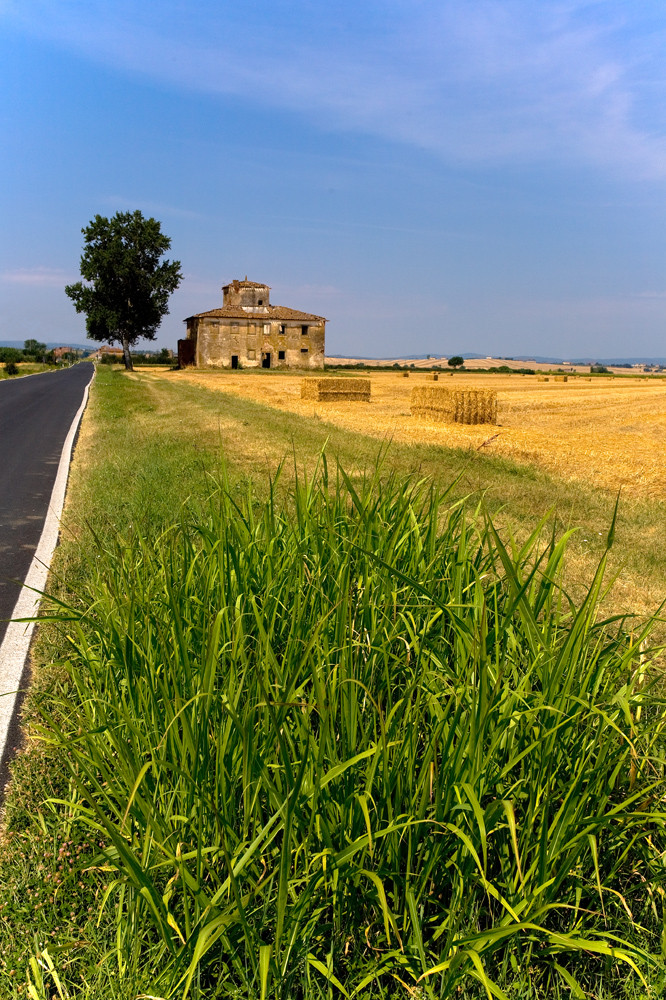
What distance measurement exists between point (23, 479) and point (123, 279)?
54.8 m

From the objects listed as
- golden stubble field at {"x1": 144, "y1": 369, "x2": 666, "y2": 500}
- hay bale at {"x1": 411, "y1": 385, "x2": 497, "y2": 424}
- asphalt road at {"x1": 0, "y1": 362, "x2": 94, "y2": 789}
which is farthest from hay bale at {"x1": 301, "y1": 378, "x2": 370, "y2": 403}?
asphalt road at {"x1": 0, "y1": 362, "x2": 94, "y2": 789}

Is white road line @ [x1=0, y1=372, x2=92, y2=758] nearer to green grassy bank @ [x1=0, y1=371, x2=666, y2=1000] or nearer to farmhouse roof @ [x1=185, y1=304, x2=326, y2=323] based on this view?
green grassy bank @ [x1=0, y1=371, x2=666, y2=1000]

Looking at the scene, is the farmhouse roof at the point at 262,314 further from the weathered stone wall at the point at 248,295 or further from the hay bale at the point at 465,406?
the hay bale at the point at 465,406

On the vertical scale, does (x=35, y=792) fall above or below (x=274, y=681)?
below

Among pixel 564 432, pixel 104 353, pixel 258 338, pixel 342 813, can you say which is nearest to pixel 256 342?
pixel 258 338

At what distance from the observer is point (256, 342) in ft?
230

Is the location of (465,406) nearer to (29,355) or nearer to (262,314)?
(262,314)

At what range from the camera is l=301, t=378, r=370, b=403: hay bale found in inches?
1085

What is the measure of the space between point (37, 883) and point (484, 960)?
1.50 metres

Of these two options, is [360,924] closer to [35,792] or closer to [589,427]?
[35,792]

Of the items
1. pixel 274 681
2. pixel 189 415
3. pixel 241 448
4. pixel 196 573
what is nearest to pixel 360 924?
pixel 274 681

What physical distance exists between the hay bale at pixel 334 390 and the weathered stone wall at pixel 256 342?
4276 cm

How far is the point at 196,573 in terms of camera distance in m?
3.39

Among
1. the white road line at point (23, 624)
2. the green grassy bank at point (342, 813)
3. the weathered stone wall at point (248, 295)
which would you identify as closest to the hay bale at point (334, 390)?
the white road line at point (23, 624)
